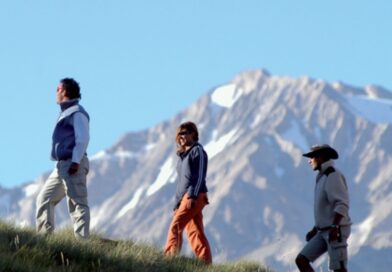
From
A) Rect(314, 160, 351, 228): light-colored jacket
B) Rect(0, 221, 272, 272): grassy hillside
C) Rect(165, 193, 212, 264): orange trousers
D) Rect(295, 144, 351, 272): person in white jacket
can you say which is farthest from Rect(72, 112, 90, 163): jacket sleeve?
Rect(314, 160, 351, 228): light-colored jacket

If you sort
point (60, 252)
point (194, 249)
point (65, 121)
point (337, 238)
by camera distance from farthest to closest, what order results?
point (194, 249)
point (65, 121)
point (337, 238)
point (60, 252)

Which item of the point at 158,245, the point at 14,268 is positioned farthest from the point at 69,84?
the point at 14,268

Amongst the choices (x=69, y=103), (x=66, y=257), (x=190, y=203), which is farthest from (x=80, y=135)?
(x=66, y=257)

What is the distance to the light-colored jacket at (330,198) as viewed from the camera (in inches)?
482

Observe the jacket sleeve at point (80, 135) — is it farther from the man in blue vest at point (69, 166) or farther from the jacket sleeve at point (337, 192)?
the jacket sleeve at point (337, 192)

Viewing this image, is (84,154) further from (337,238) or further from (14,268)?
(14,268)

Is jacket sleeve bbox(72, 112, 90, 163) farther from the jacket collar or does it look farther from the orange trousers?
the orange trousers

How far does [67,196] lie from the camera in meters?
12.8

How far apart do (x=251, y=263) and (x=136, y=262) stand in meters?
2.99

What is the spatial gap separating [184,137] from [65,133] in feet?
5.41

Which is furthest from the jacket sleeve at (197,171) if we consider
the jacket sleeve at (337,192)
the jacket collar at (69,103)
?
the jacket sleeve at (337,192)

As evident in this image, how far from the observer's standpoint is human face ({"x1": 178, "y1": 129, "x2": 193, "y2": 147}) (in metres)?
14.0

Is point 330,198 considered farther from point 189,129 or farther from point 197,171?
point 189,129

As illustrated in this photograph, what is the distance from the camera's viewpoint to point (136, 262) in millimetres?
10906
